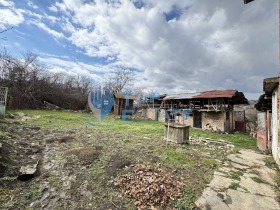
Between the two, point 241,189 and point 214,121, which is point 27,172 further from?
point 214,121

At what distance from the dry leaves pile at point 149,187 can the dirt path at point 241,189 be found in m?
0.64

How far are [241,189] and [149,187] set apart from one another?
2.26 metres

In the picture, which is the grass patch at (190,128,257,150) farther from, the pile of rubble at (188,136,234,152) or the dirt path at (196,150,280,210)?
the dirt path at (196,150,280,210)

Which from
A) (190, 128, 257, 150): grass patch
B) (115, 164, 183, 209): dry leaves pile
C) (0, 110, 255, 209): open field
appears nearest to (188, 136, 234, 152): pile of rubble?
(190, 128, 257, 150): grass patch

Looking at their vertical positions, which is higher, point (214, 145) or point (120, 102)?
point (120, 102)

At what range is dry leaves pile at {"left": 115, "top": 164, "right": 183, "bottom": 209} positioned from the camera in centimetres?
324

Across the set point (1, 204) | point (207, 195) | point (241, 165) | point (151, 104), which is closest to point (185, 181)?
point (207, 195)

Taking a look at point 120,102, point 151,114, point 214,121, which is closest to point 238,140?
point 214,121

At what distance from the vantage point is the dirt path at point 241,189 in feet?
10.6

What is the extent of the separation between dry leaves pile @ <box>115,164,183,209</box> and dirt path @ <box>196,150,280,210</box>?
0.64m

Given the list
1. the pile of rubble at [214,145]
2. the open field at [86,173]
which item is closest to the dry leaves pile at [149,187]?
the open field at [86,173]

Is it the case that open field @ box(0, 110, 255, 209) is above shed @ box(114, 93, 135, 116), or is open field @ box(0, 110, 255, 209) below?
below

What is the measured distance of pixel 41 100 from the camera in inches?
974

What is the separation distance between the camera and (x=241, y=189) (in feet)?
12.5
